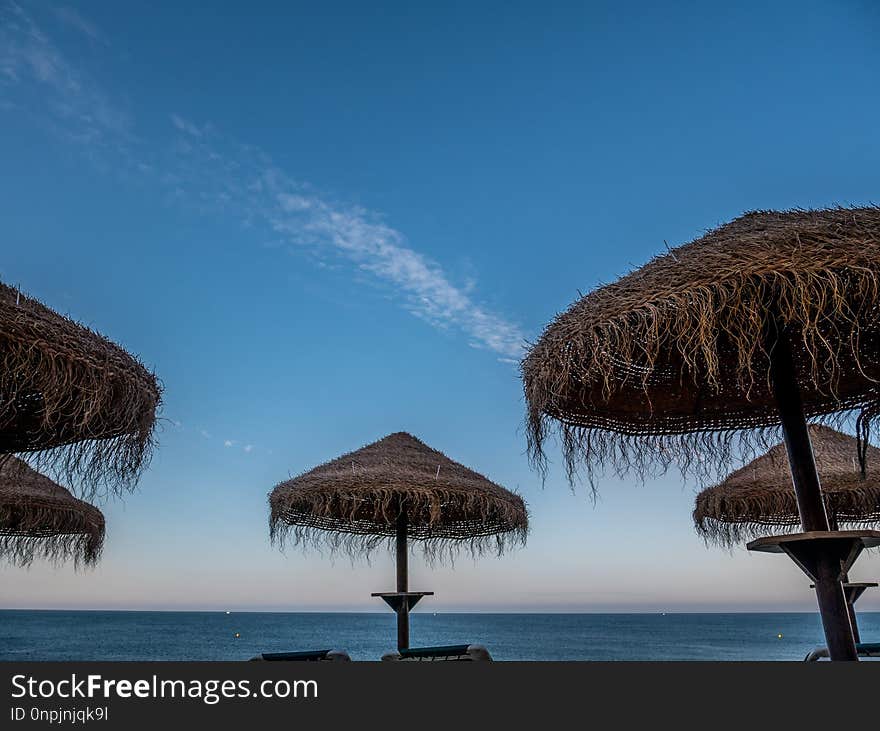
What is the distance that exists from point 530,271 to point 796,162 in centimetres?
323

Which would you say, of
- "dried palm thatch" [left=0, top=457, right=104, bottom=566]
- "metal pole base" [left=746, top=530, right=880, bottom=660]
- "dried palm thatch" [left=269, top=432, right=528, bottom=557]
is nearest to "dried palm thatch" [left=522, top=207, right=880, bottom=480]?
"metal pole base" [left=746, top=530, right=880, bottom=660]

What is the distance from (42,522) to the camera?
6.88 metres

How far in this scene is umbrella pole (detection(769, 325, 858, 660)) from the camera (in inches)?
105

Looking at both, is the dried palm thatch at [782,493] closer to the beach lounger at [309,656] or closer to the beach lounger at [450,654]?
the beach lounger at [450,654]

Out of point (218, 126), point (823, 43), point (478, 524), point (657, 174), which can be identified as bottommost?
point (478, 524)

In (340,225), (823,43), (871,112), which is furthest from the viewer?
(340,225)

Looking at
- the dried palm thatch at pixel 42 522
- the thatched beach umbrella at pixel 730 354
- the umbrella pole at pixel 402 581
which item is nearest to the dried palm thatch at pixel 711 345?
the thatched beach umbrella at pixel 730 354

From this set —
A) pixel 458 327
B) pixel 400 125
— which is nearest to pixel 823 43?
pixel 400 125

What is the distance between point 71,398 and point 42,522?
5357 mm

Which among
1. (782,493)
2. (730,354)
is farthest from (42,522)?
(782,493)

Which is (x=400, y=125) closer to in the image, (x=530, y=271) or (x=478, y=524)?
(x=530, y=271)

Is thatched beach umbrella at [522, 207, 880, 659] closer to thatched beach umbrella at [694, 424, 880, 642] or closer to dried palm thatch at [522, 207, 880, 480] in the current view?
dried palm thatch at [522, 207, 880, 480]

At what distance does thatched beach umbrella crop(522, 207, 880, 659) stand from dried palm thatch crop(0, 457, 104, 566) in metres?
5.50

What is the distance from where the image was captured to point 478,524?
741cm
